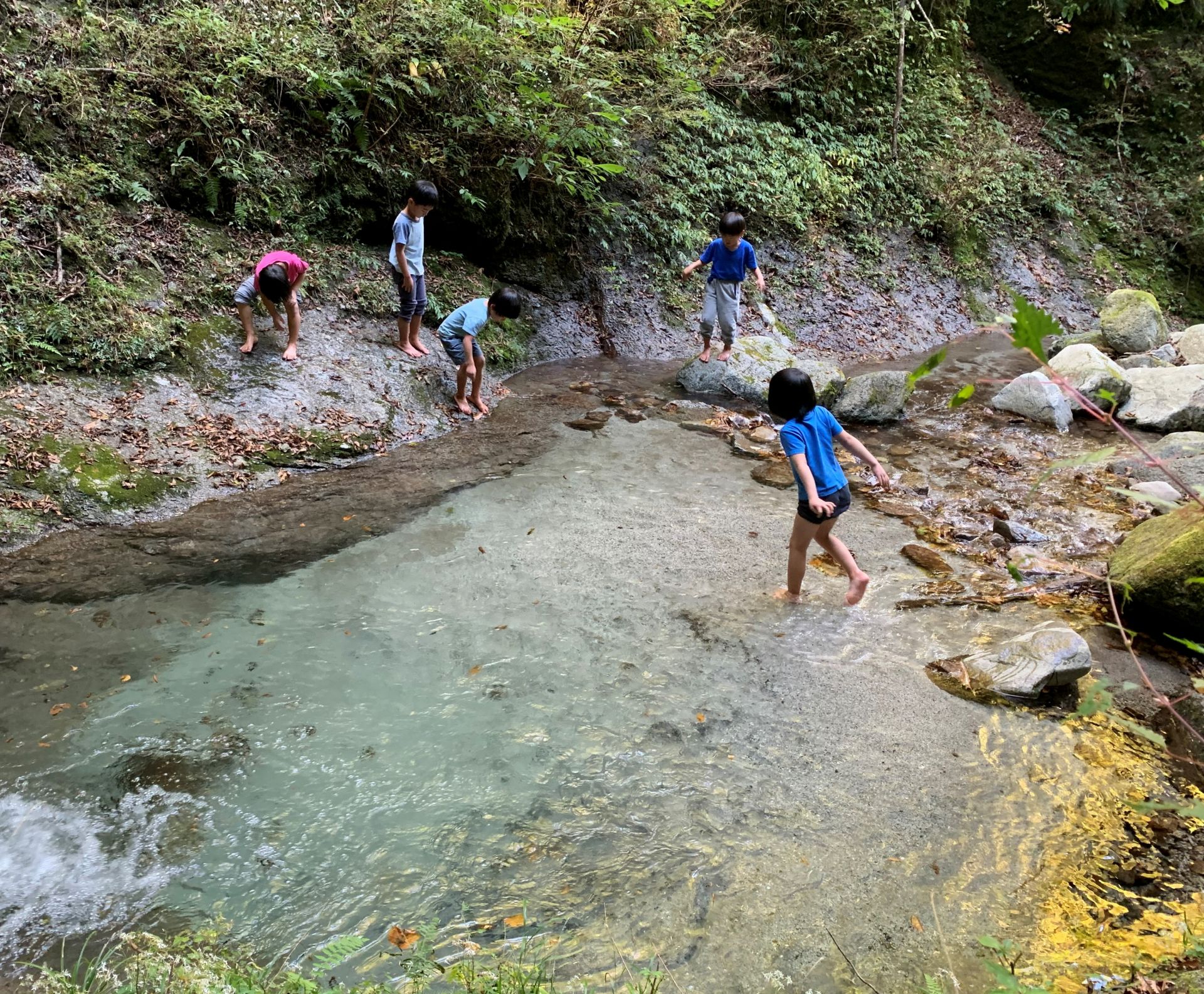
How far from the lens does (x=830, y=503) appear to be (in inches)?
173

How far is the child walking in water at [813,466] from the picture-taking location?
4.24 m

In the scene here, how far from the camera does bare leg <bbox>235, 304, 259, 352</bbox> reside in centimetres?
667

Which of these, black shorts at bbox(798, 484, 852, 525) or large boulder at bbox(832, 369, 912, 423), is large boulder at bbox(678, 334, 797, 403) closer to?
large boulder at bbox(832, 369, 912, 423)

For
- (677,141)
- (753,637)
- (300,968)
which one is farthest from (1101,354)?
(300,968)

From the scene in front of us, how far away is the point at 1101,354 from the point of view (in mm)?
10141

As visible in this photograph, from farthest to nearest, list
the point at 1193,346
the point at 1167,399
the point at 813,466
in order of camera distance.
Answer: the point at 1193,346
the point at 1167,399
the point at 813,466

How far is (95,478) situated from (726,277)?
6.66m

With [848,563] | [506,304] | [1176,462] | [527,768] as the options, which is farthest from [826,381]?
[527,768]

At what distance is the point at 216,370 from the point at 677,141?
8.32 metres

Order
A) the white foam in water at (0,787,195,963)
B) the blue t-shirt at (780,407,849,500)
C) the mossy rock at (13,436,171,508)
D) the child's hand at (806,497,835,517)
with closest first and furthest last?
the white foam in water at (0,787,195,963) < the child's hand at (806,497,835,517) < the blue t-shirt at (780,407,849,500) < the mossy rock at (13,436,171,508)

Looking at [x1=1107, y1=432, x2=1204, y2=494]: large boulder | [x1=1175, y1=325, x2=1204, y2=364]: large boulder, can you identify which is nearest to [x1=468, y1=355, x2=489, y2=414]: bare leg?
[x1=1107, y1=432, x2=1204, y2=494]: large boulder

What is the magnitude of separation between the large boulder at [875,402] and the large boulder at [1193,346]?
19.2 ft

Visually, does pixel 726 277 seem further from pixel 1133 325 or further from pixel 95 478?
pixel 1133 325

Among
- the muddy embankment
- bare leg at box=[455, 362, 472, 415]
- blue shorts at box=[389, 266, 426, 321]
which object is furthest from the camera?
blue shorts at box=[389, 266, 426, 321]
